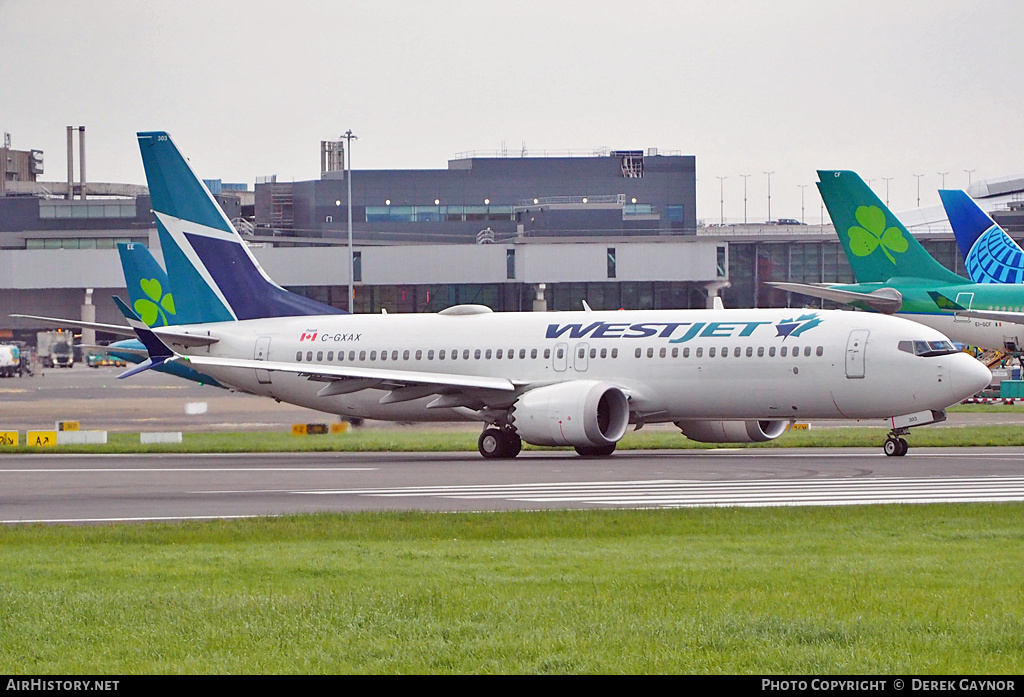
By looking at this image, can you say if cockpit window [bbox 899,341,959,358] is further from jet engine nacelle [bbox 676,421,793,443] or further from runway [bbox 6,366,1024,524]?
jet engine nacelle [bbox 676,421,793,443]

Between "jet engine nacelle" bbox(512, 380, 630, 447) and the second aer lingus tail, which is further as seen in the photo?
the second aer lingus tail

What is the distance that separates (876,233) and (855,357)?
872 inches

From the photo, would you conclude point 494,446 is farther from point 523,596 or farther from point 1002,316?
point 523,596

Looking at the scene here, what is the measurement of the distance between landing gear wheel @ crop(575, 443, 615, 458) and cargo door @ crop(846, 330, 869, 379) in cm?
600

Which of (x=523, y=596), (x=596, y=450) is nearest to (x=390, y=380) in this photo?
(x=596, y=450)

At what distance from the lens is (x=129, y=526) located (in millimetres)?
20391

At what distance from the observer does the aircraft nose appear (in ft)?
112

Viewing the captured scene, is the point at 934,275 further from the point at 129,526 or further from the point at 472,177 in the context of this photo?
the point at 472,177

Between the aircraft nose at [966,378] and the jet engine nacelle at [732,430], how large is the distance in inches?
221

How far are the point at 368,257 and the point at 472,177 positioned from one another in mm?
29958

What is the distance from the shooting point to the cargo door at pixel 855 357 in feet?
115

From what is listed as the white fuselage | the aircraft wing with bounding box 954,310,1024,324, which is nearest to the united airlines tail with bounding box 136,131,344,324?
the white fuselage

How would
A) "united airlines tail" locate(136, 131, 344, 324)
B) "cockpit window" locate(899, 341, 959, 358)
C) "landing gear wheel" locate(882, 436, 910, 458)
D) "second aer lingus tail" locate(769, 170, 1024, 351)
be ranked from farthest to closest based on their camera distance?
1. "second aer lingus tail" locate(769, 170, 1024, 351)
2. "united airlines tail" locate(136, 131, 344, 324)
3. "cockpit window" locate(899, 341, 959, 358)
4. "landing gear wheel" locate(882, 436, 910, 458)

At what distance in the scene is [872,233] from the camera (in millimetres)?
56062
